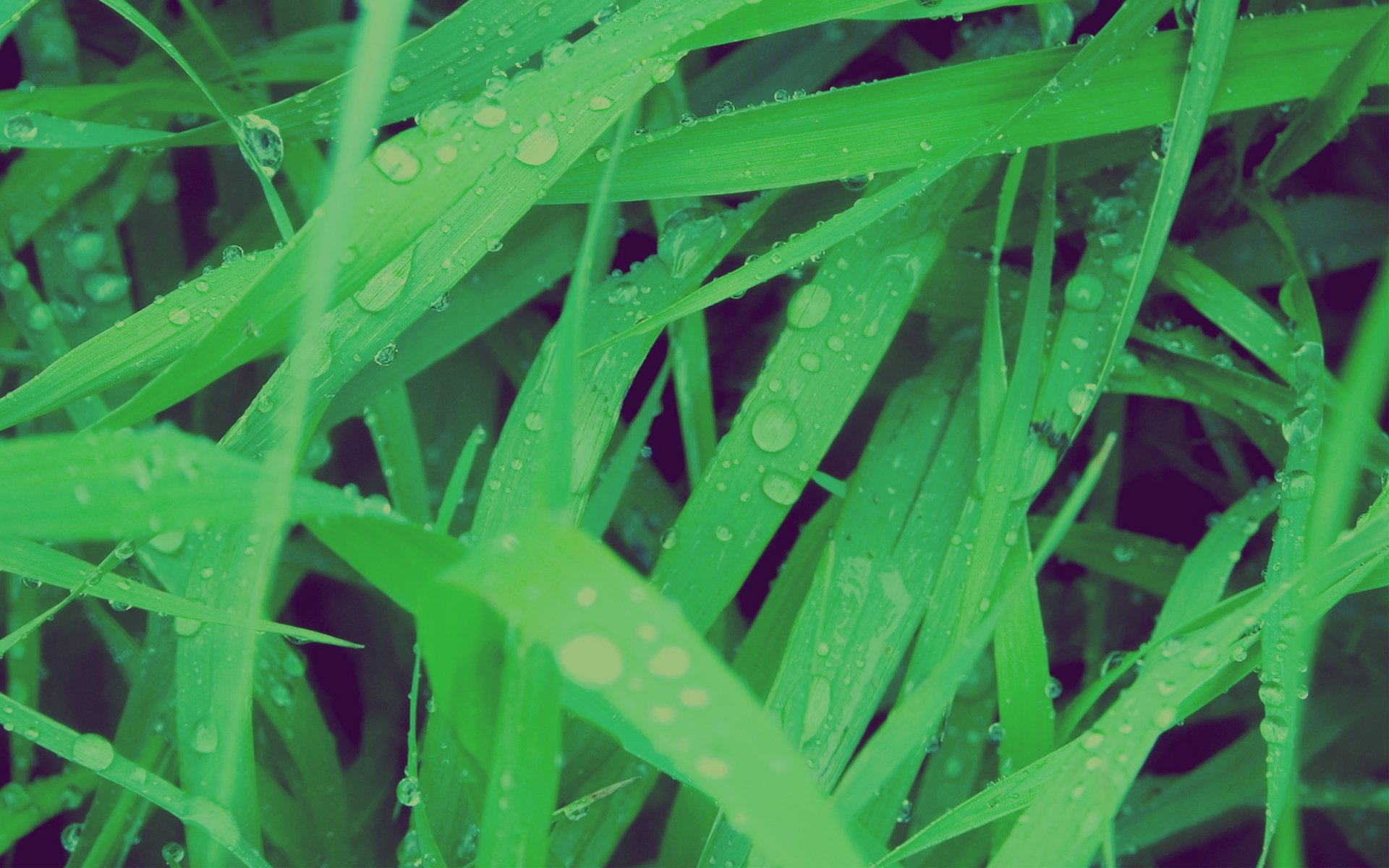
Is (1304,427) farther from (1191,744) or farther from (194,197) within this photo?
(194,197)

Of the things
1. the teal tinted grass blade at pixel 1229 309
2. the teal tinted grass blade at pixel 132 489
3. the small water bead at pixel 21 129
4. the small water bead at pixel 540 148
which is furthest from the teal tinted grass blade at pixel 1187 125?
the small water bead at pixel 21 129

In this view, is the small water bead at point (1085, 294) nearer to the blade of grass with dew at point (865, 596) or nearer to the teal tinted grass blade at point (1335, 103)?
the blade of grass with dew at point (865, 596)

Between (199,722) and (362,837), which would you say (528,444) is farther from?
(362,837)

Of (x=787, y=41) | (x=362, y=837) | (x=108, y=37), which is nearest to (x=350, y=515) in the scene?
(x=362, y=837)

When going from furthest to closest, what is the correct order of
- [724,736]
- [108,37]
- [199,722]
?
[108,37], [199,722], [724,736]

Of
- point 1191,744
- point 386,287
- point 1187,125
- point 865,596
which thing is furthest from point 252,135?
point 1191,744
